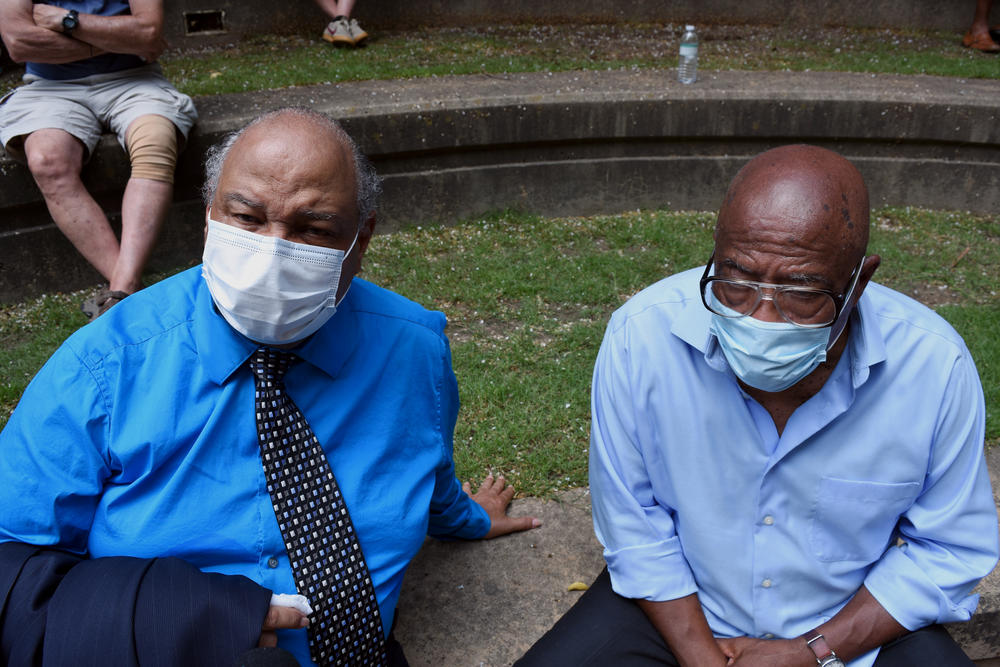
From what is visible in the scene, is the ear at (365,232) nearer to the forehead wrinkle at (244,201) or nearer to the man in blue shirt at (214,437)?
the man in blue shirt at (214,437)

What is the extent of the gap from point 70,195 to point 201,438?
260 cm

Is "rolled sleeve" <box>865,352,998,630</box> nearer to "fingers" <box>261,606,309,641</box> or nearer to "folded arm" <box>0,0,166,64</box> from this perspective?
"fingers" <box>261,606,309,641</box>

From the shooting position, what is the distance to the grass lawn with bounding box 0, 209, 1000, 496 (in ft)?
11.3

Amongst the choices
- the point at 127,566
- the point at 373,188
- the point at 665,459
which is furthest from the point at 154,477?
the point at 665,459

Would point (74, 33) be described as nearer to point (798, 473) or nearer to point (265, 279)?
point (265, 279)

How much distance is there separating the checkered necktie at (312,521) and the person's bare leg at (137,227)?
89.4 inches

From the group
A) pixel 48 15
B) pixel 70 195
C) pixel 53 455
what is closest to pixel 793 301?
pixel 53 455

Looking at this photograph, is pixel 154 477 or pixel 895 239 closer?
pixel 154 477

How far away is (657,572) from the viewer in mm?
2150

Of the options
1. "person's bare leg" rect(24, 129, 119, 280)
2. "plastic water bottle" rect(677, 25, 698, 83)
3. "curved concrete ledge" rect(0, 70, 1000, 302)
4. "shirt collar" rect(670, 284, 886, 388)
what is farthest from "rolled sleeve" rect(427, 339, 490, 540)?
"plastic water bottle" rect(677, 25, 698, 83)

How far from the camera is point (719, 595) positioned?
2189 mm

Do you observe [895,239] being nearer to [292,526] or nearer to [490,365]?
[490,365]

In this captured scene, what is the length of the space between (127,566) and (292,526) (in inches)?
13.9

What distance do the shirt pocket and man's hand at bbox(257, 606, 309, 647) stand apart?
1.22 m
